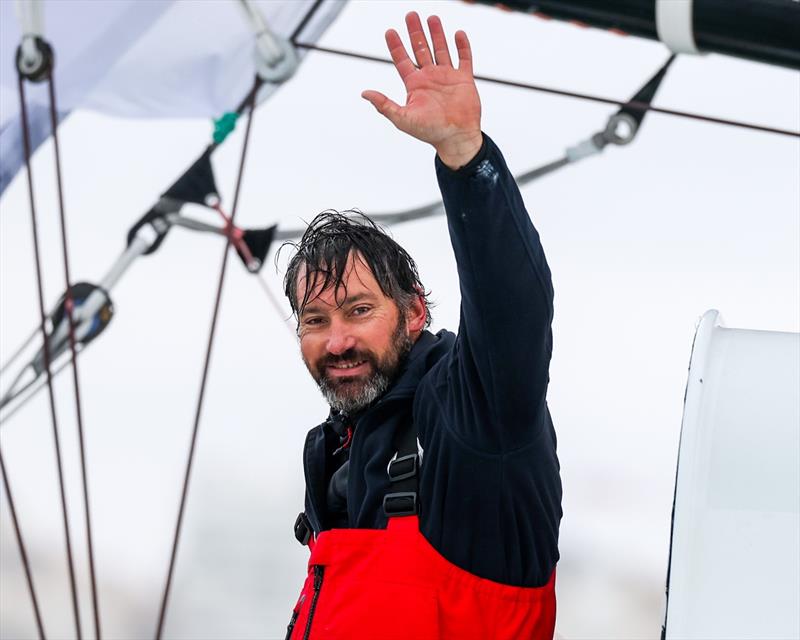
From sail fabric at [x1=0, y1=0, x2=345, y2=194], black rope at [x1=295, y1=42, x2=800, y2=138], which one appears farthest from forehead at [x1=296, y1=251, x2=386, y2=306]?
sail fabric at [x1=0, y1=0, x2=345, y2=194]

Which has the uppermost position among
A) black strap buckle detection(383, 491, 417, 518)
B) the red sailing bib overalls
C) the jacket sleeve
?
the jacket sleeve

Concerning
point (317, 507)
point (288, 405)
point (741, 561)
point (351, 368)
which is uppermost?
point (288, 405)

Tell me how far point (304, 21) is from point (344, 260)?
1.00 metres

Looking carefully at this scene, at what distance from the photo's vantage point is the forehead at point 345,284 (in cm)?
129

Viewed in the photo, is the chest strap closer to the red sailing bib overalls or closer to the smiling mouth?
the red sailing bib overalls

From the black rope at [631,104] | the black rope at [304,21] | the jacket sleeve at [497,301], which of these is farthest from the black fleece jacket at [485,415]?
the black rope at [304,21]

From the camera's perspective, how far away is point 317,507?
1.30 metres

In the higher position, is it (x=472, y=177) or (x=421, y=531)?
(x=472, y=177)

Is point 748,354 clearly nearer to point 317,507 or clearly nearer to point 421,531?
point 421,531

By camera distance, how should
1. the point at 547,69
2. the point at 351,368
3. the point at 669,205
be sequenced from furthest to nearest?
the point at 669,205 < the point at 547,69 < the point at 351,368

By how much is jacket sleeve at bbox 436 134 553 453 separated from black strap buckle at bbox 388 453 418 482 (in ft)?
0.25

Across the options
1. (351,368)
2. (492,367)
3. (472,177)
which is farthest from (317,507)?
(472,177)

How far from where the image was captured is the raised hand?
1046 millimetres

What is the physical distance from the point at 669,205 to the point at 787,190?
24 centimetres
